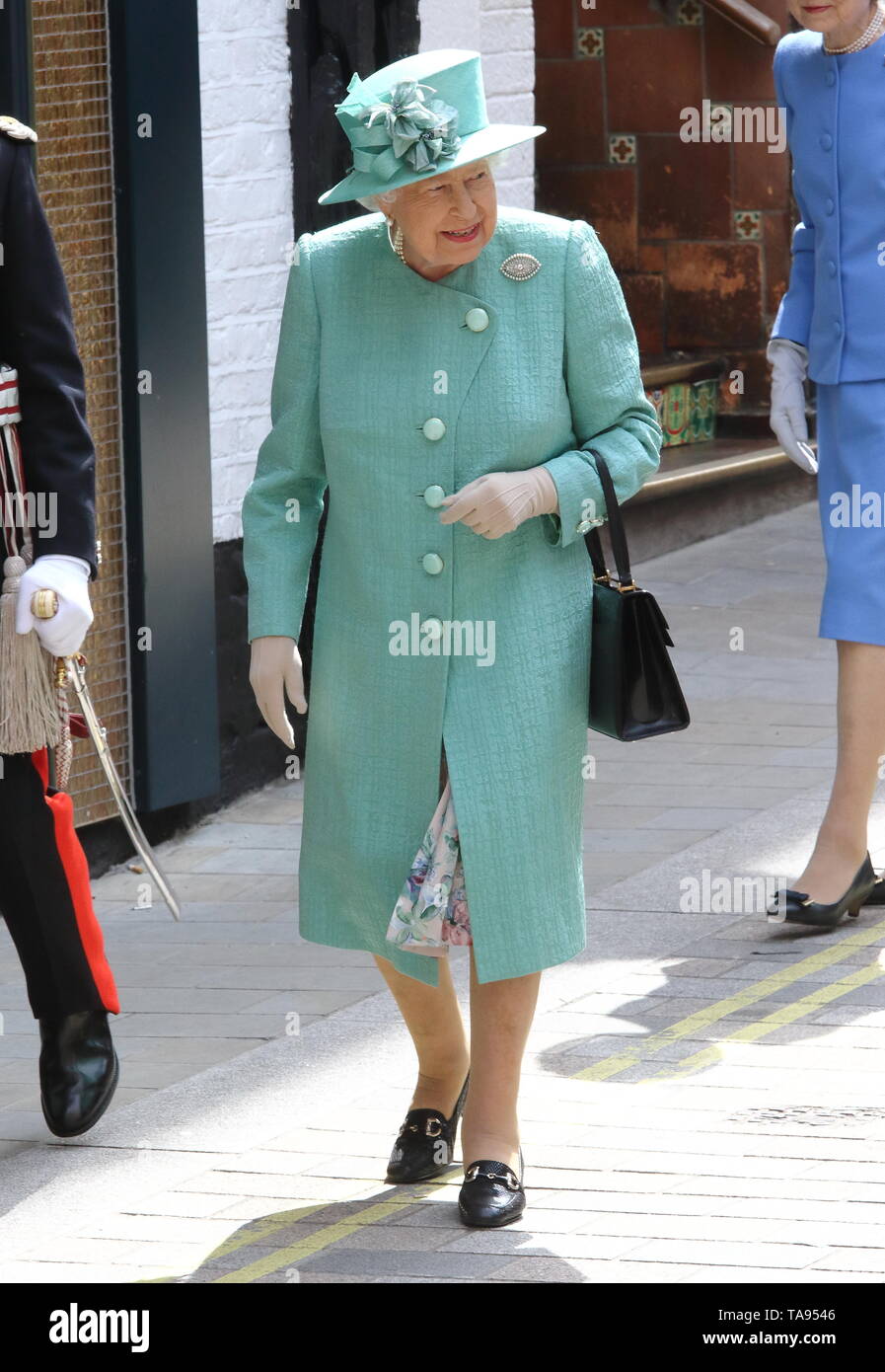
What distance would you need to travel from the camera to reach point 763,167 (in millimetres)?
10508

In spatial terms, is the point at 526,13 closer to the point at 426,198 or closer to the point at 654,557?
the point at 654,557

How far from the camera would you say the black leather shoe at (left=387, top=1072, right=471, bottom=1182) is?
13.5 ft

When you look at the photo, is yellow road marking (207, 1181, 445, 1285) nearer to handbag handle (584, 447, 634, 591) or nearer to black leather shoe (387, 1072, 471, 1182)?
black leather shoe (387, 1072, 471, 1182)

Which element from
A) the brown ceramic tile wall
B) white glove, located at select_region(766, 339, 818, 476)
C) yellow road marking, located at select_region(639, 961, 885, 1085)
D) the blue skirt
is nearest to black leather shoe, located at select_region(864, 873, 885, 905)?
yellow road marking, located at select_region(639, 961, 885, 1085)

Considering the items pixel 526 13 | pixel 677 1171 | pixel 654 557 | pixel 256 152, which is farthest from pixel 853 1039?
pixel 654 557

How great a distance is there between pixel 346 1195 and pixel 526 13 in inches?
188

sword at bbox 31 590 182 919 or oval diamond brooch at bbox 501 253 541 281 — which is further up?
oval diamond brooch at bbox 501 253 541 281

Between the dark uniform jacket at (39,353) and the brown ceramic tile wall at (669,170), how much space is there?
21.4ft

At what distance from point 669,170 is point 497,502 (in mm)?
7257

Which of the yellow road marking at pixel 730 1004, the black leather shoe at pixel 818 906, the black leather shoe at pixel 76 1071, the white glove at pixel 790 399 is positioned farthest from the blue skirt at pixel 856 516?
the black leather shoe at pixel 76 1071

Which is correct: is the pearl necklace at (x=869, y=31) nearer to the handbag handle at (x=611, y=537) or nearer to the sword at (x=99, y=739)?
the handbag handle at (x=611, y=537)

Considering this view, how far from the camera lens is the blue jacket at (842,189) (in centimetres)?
537

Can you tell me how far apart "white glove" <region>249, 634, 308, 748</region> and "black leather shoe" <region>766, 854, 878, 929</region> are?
1.83 meters

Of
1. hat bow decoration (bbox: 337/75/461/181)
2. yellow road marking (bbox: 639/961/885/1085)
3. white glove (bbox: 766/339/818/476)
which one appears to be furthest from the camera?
white glove (bbox: 766/339/818/476)
